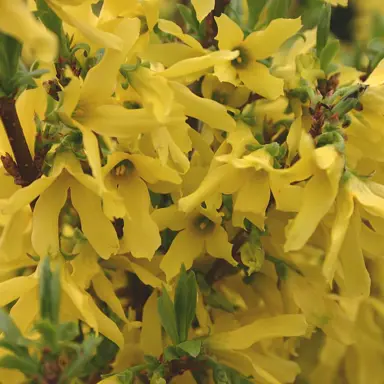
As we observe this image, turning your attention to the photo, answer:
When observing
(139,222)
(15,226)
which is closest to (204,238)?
(139,222)

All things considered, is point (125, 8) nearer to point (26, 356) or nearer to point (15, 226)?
Result: point (15, 226)

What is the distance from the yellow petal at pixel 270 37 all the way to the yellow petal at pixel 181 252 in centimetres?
20

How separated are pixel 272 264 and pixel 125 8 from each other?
0.33 meters

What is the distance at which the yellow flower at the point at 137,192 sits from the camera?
673 mm

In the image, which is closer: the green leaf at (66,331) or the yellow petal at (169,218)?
the green leaf at (66,331)

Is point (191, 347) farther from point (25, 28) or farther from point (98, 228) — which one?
point (25, 28)

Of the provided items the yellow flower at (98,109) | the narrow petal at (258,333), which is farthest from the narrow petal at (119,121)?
the narrow petal at (258,333)

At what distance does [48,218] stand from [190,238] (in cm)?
16

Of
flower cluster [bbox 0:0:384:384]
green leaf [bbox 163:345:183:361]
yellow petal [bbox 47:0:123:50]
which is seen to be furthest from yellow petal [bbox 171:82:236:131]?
green leaf [bbox 163:345:183:361]

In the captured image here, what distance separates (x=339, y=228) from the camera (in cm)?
64

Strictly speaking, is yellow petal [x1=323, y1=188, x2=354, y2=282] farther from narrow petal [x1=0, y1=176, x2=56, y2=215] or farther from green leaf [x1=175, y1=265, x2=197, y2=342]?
narrow petal [x1=0, y1=176, x2=56, y2=215]

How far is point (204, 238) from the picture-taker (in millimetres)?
758

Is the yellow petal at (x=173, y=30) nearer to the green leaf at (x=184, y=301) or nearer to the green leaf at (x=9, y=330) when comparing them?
the green leaf at (x=184, y=301)

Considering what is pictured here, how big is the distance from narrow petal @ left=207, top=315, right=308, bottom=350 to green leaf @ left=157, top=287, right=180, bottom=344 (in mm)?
48
